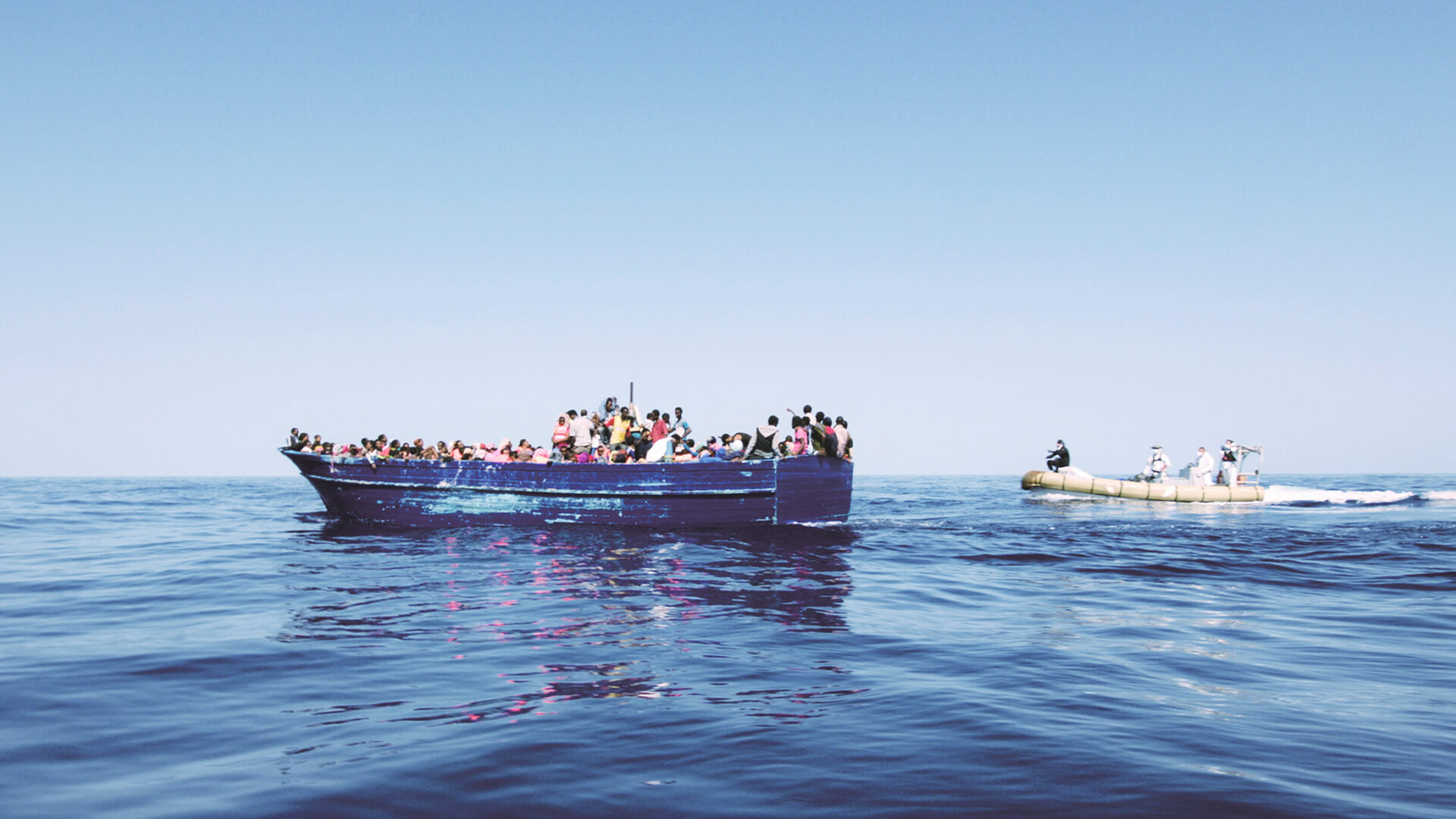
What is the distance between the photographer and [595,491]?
20.1 metres

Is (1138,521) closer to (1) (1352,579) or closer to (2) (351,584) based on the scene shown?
(1) (1352,579)

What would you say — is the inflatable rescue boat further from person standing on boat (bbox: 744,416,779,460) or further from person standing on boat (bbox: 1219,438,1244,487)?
person standing on boat (bbox: 744,416,779,460)

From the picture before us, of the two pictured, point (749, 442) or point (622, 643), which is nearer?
point (622, 643)

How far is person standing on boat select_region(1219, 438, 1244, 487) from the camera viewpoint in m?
37.6

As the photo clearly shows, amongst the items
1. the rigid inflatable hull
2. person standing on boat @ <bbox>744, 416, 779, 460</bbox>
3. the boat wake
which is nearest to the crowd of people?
person standing on boat @ <bbox>744, 416, 779, 460</bbox>

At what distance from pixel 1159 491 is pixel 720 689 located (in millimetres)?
35447

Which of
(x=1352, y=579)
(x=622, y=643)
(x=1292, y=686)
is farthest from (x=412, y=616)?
(x=1352, y=579)

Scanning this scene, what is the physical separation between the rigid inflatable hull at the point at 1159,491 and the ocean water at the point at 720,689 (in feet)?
70.3

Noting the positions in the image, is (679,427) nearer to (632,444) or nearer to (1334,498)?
(632,444)

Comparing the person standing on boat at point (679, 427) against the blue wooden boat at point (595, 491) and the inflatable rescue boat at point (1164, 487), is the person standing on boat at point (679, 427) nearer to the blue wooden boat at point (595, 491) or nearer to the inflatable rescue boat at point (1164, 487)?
the blue wooden boat at point (595, 491)

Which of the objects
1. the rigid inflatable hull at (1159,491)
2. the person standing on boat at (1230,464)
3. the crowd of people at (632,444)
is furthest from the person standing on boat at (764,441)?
the person standing on boat at (1230,464)

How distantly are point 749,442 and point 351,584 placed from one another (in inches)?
426

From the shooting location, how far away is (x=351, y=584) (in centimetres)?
1226

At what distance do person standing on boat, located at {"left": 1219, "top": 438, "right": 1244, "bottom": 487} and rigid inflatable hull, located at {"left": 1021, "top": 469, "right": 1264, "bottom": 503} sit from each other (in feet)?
2.31
